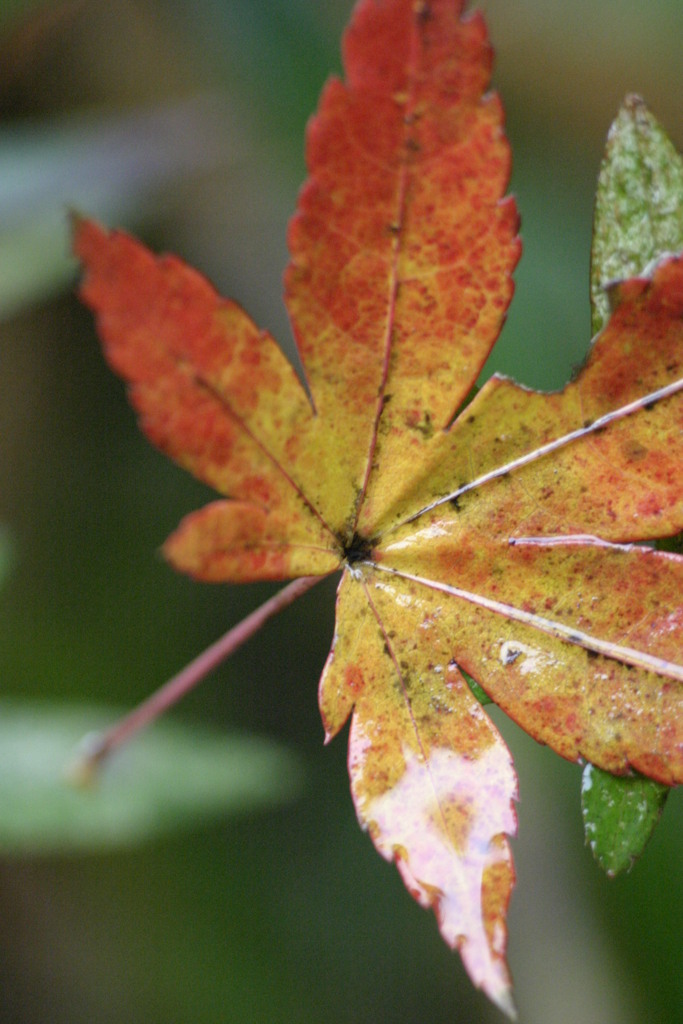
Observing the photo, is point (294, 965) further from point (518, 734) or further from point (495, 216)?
point (495, 216)

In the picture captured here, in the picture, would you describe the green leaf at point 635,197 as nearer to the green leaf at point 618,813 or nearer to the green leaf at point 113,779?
the green leaf at point 618,813

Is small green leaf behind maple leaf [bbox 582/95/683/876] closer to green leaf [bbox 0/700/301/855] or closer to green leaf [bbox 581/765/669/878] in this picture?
green leaf [bbox 581/765/669/878]

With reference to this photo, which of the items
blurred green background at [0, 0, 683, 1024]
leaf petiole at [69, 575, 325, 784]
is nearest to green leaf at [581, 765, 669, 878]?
leaf petiole at [69, 575, 325, 784]

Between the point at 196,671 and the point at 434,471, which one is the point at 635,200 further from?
the point at 196,671

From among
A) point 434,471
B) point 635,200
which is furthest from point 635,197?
point 434,471

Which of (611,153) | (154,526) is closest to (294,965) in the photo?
(154,526)

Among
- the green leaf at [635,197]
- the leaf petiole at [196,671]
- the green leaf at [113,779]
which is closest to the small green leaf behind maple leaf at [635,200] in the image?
the green leaf at [635,197]

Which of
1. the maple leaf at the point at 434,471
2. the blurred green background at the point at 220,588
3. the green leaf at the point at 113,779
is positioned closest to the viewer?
the maple leaf at the point at 434,471
